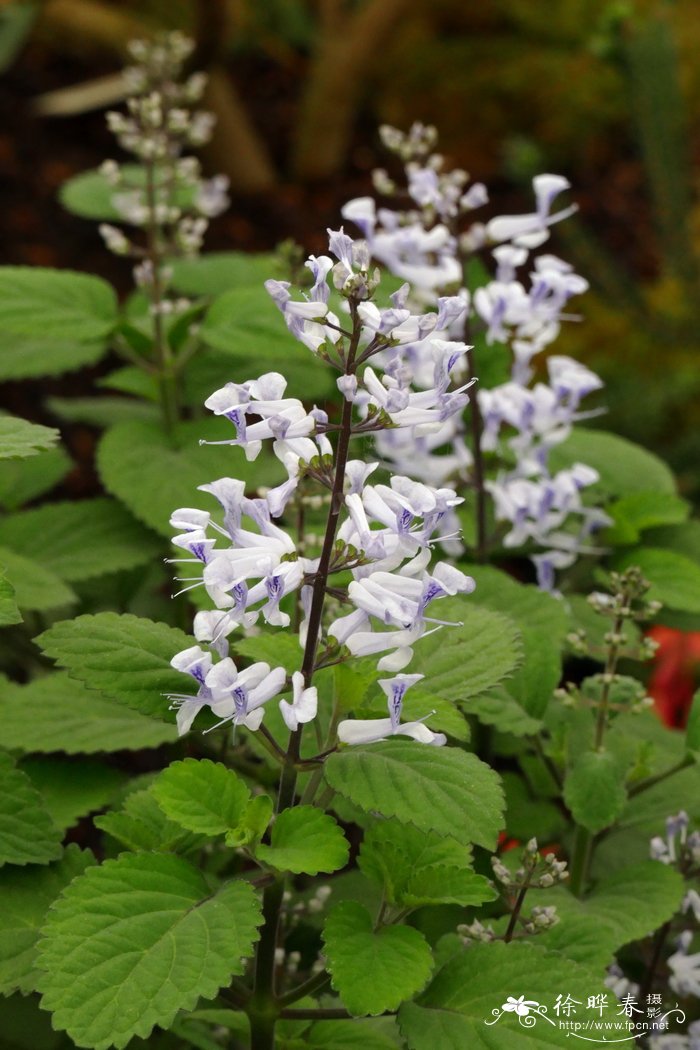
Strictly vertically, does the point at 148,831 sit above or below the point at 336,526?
below

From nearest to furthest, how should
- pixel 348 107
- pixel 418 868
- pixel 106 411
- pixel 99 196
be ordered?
pixel 418 868 → pixel 106 411 → pixel 99 196 → pixel 348 107

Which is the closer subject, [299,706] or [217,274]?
[299,706]

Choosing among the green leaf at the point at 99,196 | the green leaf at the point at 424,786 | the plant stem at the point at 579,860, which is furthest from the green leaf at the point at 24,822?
the green leaf at the point at 99,196

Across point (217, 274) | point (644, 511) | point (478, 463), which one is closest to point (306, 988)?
point (478, 463)

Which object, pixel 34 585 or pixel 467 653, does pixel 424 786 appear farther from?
pixel 34 585

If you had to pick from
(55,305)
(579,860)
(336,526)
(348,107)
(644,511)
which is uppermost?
(348,107)

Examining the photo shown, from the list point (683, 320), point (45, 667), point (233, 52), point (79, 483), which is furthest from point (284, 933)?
point (233, 52)
